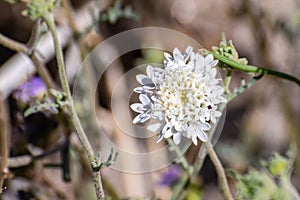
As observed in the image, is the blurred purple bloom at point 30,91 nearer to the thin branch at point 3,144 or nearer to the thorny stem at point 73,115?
the thin branch at point 3,144

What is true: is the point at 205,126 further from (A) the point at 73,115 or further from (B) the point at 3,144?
(B) the point at 3,144

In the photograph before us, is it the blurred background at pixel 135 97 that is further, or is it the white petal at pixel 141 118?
the blurred background at pixel 135 97

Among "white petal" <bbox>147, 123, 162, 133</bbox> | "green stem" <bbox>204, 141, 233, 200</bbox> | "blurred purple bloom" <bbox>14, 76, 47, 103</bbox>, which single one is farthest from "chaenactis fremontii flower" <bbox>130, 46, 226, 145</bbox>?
"blurred purple bloom" <bbox>14, 76, 47, 103</bbox>

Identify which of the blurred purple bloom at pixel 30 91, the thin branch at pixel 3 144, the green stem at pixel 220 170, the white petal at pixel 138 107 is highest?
the blurred purple bloom at pixel 30 91

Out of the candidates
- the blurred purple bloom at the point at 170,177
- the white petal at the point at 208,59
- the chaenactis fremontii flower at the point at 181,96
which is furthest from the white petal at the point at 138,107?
the blurred purple bloom at the point at 170,177

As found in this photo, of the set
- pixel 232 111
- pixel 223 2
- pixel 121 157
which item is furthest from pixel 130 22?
pixel 121 157

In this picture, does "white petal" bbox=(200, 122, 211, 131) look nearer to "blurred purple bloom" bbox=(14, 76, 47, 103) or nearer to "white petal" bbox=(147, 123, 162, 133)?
"white petal" bbox=(147, 123, 162, 133)
